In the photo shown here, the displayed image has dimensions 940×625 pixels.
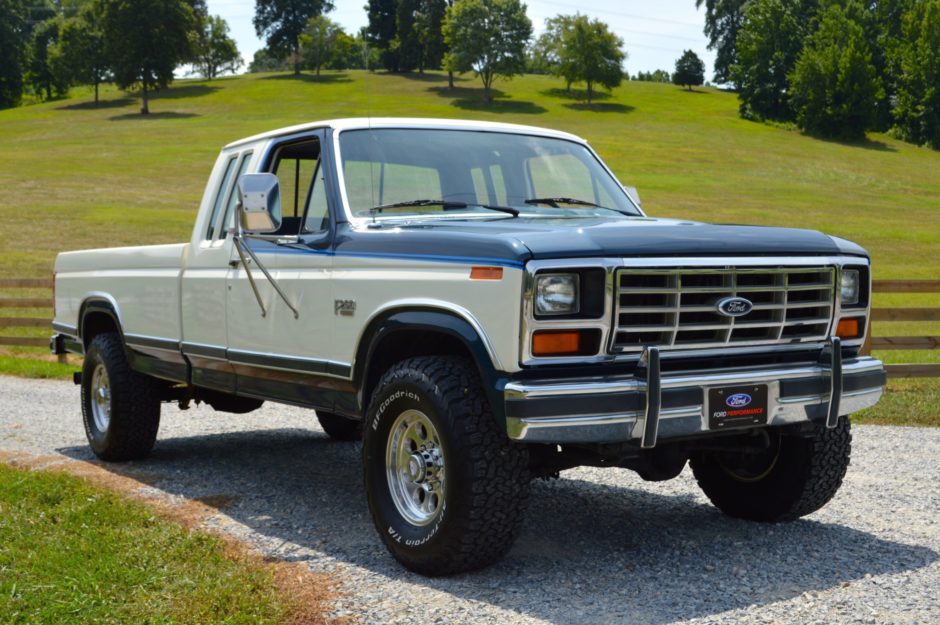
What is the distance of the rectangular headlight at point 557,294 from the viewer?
4254 millimetres

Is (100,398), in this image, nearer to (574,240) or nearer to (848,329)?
(574,240)

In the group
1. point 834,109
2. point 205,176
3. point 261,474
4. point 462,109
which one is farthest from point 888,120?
point 261,474

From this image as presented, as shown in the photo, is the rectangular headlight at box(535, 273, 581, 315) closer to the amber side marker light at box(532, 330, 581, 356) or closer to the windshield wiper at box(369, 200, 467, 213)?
the amber side marker light at box(532, 330, 581, 356)

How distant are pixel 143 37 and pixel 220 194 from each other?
7339 cm

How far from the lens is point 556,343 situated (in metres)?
4.31

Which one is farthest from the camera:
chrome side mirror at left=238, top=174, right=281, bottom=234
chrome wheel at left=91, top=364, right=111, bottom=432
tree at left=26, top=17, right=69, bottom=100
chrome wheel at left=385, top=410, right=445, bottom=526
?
tree at left=26, top=17, right=69, bottom=100

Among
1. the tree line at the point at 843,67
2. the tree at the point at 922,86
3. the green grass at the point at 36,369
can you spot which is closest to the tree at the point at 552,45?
the tree line at the point at 843,67

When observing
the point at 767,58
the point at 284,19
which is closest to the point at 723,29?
the point at 767,58

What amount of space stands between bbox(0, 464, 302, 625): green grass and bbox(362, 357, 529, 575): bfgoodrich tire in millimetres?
663

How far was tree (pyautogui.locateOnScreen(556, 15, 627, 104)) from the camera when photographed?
8300cm

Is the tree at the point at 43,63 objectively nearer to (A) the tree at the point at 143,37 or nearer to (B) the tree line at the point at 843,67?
(A) the tree at the point at 143,37

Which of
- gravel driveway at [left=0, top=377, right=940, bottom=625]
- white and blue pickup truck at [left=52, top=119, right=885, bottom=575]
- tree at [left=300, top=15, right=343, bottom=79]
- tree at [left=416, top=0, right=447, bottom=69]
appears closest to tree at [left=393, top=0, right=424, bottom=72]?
tree at [left=416, top=0, right=447, bottom=69]

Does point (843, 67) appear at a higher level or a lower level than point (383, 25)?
lower

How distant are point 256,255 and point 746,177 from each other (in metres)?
47.2
